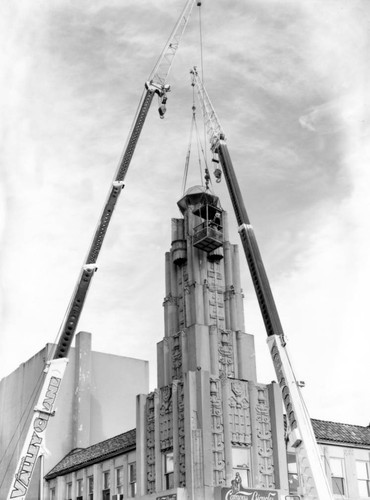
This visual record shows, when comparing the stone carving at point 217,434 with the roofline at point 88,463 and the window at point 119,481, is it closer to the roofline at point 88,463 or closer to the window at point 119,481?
the roofline at point 88,463

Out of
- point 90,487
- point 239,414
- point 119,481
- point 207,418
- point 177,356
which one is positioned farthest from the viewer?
point 90,487

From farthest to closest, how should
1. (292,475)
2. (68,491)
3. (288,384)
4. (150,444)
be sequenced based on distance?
(68,491), (150,444), (292,475), (288,384)

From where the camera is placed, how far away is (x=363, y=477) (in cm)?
5184

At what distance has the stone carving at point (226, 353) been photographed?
50884mm

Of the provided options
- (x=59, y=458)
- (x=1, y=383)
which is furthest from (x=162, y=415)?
(x=1, y=383)

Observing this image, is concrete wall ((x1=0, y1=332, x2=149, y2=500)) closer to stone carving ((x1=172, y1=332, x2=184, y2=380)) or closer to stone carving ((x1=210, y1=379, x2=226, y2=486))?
stone carving ((x1=172, y1=332, x2=184, y2=380))

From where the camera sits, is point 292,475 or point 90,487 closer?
point 292,475

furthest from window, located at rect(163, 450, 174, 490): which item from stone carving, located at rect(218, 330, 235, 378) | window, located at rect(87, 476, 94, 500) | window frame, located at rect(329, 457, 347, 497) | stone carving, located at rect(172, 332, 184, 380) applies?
window, located at rect(87, 476, 94, 500)

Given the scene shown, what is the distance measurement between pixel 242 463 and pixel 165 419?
579cm

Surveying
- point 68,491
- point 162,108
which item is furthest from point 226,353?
point 162,108

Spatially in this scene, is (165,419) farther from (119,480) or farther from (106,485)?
(106,485)

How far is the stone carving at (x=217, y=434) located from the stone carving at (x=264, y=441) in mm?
2872

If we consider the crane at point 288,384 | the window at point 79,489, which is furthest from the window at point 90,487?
the crane at point 288,384

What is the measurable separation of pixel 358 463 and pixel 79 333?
32289 millimetres
